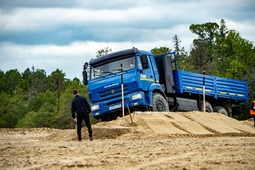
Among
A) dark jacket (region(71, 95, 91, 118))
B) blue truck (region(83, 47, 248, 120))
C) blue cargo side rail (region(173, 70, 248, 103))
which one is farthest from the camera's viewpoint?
blue cargo side rail (region(173, 70, 248, 103))

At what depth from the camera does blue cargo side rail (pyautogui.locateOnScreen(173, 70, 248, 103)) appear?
1633 centimetres

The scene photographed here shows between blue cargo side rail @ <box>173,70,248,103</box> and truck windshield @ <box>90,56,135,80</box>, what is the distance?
294cm

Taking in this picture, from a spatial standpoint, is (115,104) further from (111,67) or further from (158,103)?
(158,103)

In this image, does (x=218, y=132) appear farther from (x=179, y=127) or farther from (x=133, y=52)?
(x=133, y=52)

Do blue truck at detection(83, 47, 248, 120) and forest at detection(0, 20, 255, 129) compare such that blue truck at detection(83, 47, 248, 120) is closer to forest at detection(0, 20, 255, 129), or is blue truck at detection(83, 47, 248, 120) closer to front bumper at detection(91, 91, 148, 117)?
front bumper at detection(91, 91, 148, 117)

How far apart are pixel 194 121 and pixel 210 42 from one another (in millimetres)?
47299

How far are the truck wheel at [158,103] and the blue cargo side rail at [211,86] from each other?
5.68ft

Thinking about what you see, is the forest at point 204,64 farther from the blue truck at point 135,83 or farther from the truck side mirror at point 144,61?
the truck side mirror at point 144,61

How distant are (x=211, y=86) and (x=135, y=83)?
232 inches

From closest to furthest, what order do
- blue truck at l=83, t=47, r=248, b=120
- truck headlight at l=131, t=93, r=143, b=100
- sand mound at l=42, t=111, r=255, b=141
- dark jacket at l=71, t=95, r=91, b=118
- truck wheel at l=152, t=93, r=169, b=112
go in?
dark jacket at l=71, t=95, r=91, b=118, sand mound at l=42, t=111, r=255, b=141, truck headlight at l=131, t=93, r=143, b=100, blue truck at l=83, t=47, r=248, b=120, truck wheel at l=152, t=93, r=169, b=112

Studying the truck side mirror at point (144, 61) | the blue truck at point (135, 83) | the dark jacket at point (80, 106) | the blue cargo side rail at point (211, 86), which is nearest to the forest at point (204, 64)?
the blue cargo side rail at point (211, 86)

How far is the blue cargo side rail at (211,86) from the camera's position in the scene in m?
16.3

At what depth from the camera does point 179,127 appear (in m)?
12.3

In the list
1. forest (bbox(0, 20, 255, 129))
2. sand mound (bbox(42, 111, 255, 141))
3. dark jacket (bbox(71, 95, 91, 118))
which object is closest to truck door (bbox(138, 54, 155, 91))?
sand mound (bbox(42, 111, 255, 141))
